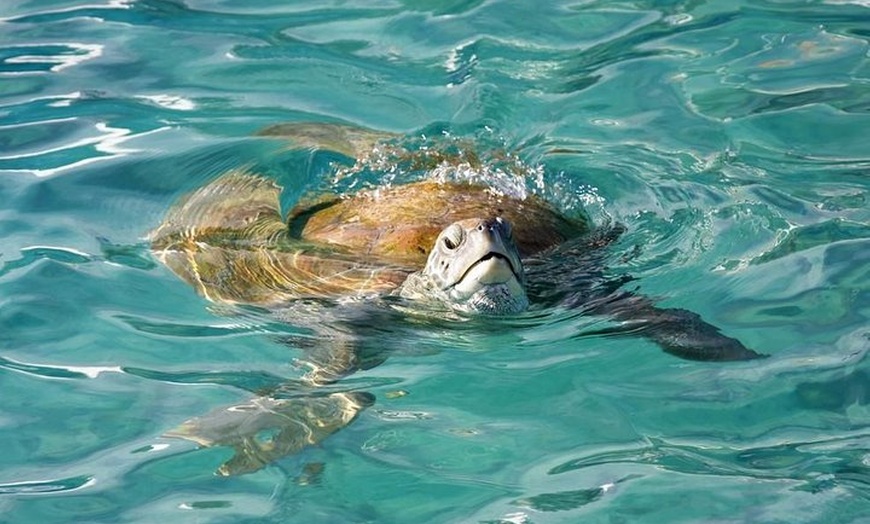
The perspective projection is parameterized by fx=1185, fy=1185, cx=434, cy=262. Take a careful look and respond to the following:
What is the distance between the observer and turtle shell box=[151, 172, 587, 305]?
5953mm

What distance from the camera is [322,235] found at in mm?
6348

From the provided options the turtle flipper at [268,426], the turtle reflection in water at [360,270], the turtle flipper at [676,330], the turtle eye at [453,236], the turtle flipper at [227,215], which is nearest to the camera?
the turtle flipper at [268,426]

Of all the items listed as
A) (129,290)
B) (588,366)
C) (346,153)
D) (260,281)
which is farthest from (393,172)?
(588,366)

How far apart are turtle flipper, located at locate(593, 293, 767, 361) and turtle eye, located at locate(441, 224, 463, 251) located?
742mm

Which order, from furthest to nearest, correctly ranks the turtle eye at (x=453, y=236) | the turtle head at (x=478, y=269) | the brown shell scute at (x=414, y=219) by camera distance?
the brown shell scute at (x=414, y=219), the turtle eye at (x=453, y=236), the turtle head at (x=478, y=269)

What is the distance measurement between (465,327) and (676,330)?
1.00m

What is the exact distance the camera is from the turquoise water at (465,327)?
4.42 metres

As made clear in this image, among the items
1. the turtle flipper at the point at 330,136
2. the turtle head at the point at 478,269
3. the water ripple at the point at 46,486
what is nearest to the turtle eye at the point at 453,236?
the turtle head at the point at 478,269

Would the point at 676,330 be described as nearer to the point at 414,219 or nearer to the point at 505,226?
the point at 505,226

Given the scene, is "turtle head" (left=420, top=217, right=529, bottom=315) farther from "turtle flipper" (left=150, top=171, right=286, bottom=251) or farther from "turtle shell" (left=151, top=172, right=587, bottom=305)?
"turtle flipper" (left=150, top=171, right=286, bottom=251)

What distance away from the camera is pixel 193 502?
4336mm

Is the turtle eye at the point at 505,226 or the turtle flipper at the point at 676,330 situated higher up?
the turtle eye at the point at 505,226

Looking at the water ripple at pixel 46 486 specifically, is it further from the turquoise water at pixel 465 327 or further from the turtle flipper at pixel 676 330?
the turtle flipper at pixel 676 330

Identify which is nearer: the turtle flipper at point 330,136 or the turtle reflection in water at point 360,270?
the turtle reflection in water at point 360,270
